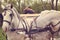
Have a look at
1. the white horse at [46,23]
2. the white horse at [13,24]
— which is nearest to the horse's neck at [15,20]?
the white horse at [13,24]

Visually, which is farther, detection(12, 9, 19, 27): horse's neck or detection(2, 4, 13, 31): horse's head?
detection(12, 9, 19, 27): horse's neck

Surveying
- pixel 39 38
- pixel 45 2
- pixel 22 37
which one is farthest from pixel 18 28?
pixel 45 2

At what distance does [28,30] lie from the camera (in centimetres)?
309

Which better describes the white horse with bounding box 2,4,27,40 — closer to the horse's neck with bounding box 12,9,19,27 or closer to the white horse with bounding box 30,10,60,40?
the horse's neck with bounding box 12,9,19,27

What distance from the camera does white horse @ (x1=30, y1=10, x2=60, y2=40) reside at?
3036 millimetres

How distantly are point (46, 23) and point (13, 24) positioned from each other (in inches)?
18.2

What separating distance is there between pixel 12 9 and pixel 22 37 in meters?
0.42

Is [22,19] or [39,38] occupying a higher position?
[22,19]

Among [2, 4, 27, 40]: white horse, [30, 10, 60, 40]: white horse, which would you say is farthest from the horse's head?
[30, 10, 60, 40]: white horse

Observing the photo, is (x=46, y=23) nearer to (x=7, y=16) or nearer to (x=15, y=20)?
(x=15, y=20)

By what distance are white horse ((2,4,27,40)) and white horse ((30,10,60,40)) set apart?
16 cm

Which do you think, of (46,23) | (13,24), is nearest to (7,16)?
(13,24)

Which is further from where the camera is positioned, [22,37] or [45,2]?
[45,2]

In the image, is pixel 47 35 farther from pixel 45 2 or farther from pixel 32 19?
pixel 45 2
